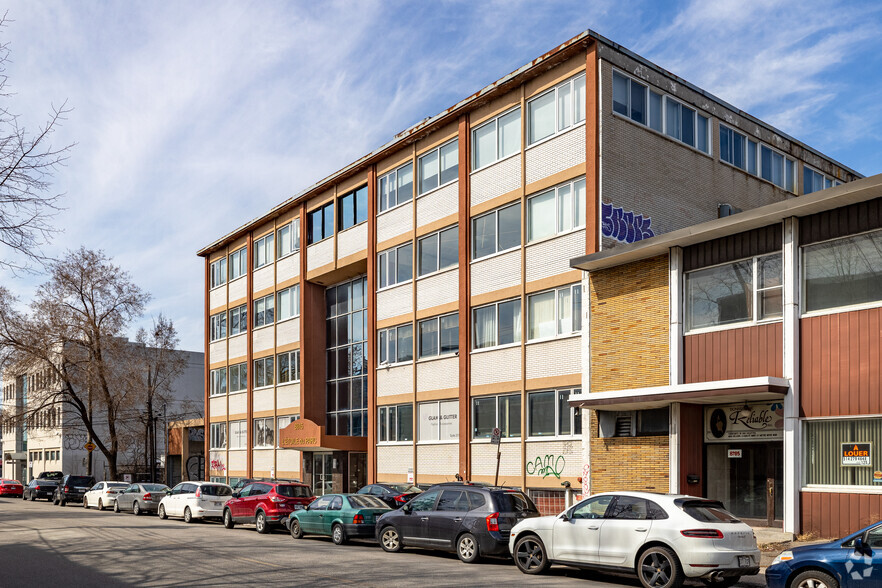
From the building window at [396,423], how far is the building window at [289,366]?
7938 millimetres

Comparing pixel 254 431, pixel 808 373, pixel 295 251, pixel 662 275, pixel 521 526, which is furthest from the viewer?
pixel 254 431

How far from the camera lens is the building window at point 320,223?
37.9 m

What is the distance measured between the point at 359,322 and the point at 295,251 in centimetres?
545

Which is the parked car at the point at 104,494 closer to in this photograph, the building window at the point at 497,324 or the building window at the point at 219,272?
the building window at the point at 219,272

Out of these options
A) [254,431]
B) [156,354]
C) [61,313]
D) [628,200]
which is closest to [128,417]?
[156,354]

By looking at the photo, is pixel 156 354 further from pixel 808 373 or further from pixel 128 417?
pixel 808 373

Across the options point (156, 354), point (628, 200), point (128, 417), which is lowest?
point (128, 417)

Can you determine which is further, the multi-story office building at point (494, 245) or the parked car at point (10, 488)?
the parked car at point (10, 488)

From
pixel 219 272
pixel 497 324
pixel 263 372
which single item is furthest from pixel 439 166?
pixel 219 272

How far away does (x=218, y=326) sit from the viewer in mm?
48531

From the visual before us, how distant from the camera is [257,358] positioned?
43.7 m

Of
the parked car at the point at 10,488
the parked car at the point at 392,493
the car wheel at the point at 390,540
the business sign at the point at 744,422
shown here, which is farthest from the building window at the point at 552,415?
the parked car at the point at 10,488

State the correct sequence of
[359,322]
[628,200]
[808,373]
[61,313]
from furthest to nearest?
1. [61,313]
2. [359,322]
3. [628,200]
4. [808,373]

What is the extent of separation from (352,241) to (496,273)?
33.0 feet
